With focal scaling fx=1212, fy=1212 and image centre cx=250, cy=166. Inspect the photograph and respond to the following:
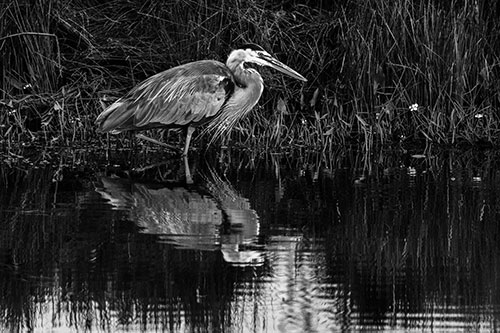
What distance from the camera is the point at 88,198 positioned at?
321 inches

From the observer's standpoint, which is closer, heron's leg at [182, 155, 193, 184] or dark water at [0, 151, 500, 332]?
dark water at [0, 151, 500, 332]

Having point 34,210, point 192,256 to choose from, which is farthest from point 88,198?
point 192,256

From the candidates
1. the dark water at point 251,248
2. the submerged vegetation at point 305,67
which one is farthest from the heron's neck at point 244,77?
the dark water at point 251,248

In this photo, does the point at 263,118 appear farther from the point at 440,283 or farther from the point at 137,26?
the point at 440,283

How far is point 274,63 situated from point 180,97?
0.97m

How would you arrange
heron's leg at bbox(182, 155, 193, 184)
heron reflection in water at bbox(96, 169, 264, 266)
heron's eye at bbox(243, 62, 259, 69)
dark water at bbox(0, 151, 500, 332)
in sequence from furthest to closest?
1. heron's eye at bbox(243, 62, 259, 69)
2. heron's leg at bbox(182, 155, 193, 184)
3. heron reflection in water at bbox(96, 169, 264, 266)
4. dark water at bbox(0, 151, 500, 332)

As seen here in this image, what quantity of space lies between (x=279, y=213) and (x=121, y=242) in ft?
4.60

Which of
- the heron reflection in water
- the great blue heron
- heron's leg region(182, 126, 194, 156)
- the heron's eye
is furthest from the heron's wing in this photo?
the heron reflection in water

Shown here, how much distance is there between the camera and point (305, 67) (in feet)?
38.5

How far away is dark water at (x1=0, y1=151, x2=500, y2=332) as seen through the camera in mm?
5203

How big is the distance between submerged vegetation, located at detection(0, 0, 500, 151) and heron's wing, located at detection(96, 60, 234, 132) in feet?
2.43

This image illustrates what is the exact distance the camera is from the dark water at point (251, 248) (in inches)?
205

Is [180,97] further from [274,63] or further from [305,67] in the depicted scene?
[305,67]

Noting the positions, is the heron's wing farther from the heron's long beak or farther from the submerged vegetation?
the submerged vegetation
